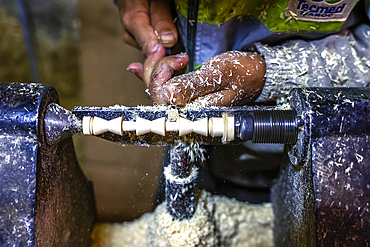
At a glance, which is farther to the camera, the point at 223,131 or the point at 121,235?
the point at 121,235

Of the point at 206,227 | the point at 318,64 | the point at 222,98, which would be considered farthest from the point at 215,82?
the point at 206,227

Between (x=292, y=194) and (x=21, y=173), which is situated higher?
(x=21, y=173)

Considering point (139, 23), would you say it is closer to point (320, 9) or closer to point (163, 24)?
point (163, 24)

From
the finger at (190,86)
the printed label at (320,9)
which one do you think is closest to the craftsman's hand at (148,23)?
the finger at (190,86)

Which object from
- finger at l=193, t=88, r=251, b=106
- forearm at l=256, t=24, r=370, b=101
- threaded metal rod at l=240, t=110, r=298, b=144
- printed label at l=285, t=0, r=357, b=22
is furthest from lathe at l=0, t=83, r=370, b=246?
printed label at l=285, t=0, r=357, b=22

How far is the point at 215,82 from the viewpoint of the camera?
679mm

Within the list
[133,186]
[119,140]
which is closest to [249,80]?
[119,140]

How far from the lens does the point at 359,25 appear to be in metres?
0.91

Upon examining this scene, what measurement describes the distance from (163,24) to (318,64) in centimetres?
65

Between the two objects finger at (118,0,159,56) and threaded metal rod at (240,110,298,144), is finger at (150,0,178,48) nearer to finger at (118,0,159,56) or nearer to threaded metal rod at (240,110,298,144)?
finger at (118,0,159,56)

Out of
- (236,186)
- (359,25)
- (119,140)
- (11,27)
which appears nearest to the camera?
(119,140)

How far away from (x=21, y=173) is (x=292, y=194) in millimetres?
705

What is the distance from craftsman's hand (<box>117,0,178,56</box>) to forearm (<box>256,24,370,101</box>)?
1.27ft

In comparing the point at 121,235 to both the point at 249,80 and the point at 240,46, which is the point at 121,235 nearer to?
the point at 249,80
